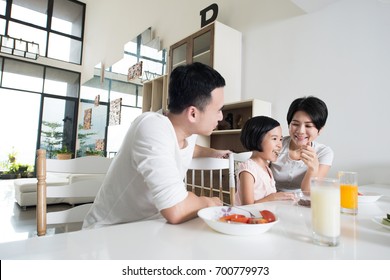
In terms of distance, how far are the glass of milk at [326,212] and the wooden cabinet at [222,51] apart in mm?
2260

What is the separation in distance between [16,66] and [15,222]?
5.32 metres

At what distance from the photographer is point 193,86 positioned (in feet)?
2.95

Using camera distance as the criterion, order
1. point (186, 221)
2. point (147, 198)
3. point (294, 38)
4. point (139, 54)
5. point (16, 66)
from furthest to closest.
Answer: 1. point (16, 66)
2. point (139, 54)
3. point (294, 38)
4. point (147, 198)
5. point (186, 221)

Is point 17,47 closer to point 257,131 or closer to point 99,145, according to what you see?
point 99,145

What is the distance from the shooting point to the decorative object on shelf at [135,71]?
447 centimetres

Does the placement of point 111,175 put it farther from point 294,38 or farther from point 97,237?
point 294,38

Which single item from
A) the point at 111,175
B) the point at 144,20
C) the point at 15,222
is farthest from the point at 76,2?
the point at 111,175

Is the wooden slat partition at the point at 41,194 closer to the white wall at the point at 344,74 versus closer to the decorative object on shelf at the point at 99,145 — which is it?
the white wall at the point at 344,74

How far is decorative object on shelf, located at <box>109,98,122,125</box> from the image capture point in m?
5.18

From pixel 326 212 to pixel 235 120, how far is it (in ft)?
7.48

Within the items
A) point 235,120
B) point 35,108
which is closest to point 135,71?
point 235,120

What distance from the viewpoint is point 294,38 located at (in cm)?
246

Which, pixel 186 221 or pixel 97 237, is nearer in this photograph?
pixel 97 237

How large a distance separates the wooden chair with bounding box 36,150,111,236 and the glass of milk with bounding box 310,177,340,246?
2.44ft
